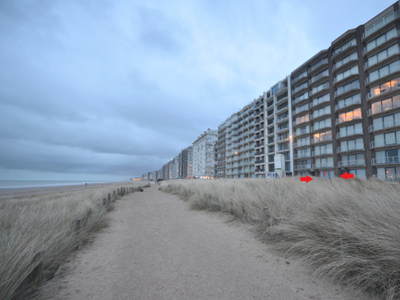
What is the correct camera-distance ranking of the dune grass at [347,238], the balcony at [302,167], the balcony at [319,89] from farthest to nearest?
the balcony at [302,167]
the balcony at [319,89]
the dune grass at [347,238]

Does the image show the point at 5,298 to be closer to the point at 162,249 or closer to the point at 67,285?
the point at 67,285

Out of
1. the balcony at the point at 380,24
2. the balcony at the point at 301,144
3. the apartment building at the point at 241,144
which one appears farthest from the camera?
the apartment building at the point at 241,144

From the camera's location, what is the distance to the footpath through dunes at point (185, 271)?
2.82 m

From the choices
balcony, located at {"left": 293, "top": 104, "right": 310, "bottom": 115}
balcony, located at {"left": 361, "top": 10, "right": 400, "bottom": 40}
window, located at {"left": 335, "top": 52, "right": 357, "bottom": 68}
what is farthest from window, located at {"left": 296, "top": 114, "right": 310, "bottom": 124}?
balcony, located at {"left": 361, "top": 10, "right": 400, "bottom": 40}

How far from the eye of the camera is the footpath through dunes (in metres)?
2.82

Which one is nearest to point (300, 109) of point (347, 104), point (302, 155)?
point (347, 104)

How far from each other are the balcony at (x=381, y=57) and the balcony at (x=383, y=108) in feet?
22.7

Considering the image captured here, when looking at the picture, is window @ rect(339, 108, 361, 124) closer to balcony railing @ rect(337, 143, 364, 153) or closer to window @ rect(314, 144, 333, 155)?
balcony railing @ rect(337, 143, 364, 153)

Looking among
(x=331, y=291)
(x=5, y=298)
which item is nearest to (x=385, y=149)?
(x=331, y=291)

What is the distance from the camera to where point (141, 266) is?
377 cm

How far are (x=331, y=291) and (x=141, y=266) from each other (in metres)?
3.43

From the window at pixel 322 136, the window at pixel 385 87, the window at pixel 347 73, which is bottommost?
the window at pixel 322 136

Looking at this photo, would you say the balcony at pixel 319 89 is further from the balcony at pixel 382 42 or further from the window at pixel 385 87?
the window at pixel 385 87

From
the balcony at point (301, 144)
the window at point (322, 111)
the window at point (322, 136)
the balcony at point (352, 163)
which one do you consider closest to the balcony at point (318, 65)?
the window at point (322, 111)
